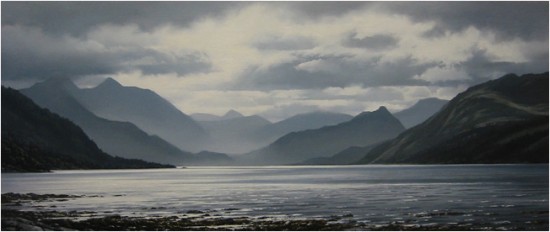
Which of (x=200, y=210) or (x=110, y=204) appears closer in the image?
(x=200, y=210)

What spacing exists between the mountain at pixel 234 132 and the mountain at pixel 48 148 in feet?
122

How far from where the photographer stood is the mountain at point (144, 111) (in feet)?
128

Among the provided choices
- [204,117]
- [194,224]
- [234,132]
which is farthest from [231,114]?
[234,132]

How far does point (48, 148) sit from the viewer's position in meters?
118

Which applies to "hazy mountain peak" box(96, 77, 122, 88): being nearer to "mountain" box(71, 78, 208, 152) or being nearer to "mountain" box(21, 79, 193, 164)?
"mountain" box(71, 78, 208, 152)

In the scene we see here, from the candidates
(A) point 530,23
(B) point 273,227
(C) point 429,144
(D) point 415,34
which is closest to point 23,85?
(B) point 273,227

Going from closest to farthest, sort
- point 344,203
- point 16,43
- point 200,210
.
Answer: point 16,43 < point 200,210 < point 344,203

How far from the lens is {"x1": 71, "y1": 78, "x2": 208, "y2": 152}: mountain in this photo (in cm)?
3894

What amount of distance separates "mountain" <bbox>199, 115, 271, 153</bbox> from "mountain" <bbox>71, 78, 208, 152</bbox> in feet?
3.50

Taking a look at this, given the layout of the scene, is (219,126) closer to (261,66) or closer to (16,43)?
(261,66)

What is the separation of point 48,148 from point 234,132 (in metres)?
76.1

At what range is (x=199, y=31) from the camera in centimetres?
3466

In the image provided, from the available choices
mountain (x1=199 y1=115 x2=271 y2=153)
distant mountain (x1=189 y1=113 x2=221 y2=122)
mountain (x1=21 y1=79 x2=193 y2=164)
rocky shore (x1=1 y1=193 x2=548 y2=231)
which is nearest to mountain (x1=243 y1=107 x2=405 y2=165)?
mountain (x1=199 y1=115 x2=271 y2=153)

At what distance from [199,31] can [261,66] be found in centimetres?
388
